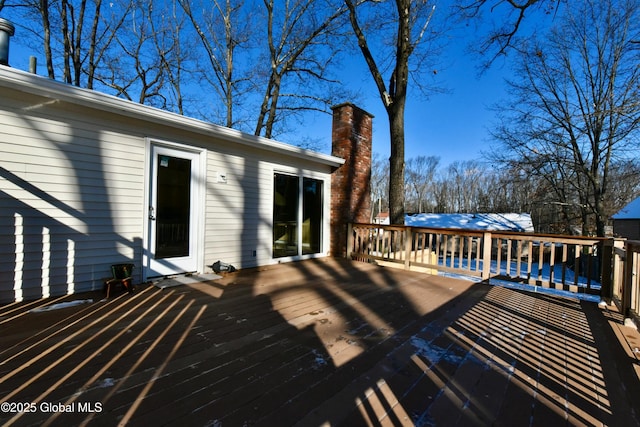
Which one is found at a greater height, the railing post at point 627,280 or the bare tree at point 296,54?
the bare tree at point 296,54

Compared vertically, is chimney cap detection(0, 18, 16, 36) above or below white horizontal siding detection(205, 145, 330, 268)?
above

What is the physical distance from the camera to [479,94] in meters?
13.1

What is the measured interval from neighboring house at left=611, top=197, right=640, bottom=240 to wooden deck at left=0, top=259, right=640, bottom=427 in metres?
17.7

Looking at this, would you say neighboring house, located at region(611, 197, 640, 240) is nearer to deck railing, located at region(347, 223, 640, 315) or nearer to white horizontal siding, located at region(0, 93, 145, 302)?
deck railing, located at region(347, 223, 640, 315)

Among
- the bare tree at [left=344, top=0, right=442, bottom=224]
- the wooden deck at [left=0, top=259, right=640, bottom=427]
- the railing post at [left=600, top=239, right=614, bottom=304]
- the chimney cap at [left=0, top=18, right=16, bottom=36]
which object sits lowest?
the wooden deck at [left=0, top=259, right=640, bottom=427]

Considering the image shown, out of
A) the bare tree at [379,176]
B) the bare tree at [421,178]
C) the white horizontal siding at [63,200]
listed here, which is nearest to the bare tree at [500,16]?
the white horizontal siding at [63,200]

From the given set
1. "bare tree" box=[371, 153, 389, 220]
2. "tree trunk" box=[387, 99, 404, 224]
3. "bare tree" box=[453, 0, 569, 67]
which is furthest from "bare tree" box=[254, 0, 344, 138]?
"bare tree" box=[371, 153, 389, 220]

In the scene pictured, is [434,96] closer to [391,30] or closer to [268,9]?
[391,30]

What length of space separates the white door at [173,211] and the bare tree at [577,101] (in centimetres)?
1365

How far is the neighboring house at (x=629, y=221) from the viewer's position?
48.9ft

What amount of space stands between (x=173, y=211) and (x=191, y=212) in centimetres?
25

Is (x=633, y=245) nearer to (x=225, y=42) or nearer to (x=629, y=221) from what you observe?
(x=225, y=42)

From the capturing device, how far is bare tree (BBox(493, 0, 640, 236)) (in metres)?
11.6

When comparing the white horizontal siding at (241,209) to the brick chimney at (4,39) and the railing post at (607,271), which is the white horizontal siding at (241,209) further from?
the railing post at (607,271)
